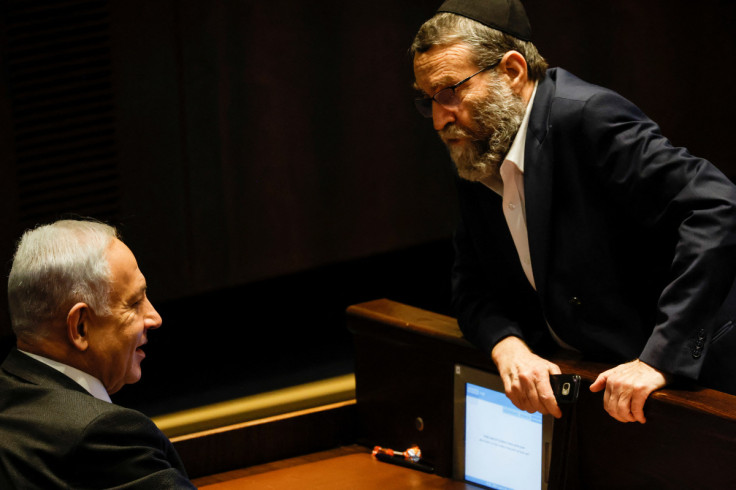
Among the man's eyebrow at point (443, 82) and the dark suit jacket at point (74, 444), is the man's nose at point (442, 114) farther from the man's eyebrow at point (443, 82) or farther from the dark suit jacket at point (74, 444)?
the dark suit jacket at point (74, 444)

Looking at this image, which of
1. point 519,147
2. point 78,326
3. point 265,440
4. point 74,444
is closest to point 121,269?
point 78,326

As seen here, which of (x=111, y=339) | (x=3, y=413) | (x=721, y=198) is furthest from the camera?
(x=721, y=198)

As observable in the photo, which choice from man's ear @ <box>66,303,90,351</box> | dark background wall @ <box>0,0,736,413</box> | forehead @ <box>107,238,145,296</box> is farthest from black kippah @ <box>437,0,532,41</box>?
dark background wall @ <box>0,0,736,413</box>

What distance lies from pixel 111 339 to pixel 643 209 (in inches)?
42.8

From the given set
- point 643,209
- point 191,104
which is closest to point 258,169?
point 191,104

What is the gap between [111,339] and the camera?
167cm

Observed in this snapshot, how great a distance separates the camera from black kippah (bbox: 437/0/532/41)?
2.16 metres

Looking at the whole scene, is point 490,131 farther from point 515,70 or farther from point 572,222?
point 572,222

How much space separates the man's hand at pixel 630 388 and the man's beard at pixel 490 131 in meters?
0.56

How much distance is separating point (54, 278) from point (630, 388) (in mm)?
1056

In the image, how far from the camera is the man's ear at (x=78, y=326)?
159 cm

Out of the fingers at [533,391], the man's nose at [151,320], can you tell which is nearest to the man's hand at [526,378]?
the fingers at [533,391]

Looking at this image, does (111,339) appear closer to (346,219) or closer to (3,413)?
(3,413)

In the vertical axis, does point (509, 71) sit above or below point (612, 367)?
above
